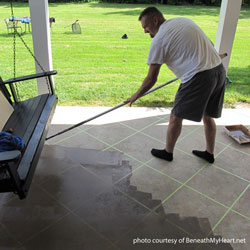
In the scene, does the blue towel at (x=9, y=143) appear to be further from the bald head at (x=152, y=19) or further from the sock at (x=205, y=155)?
the sock at (x=205, y=155)

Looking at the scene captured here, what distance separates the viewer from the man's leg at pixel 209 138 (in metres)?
2.86

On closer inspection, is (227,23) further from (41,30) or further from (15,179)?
(15,179)

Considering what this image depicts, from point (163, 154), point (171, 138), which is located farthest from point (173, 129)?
point (163, 154)

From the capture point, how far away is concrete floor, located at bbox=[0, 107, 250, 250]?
6.43ft

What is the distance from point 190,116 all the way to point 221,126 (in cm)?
128

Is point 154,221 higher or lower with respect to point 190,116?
lower

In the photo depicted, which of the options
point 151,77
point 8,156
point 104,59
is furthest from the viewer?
point 104,59

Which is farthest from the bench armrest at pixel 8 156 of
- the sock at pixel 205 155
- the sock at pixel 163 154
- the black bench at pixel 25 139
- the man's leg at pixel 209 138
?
the sock at pixel 205 155

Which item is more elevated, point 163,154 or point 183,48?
point 183,48

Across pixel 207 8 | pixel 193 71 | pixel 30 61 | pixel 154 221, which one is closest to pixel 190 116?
pixel 193 71

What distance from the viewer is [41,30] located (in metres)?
3.56

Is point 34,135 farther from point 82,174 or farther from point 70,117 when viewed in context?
point 70,117

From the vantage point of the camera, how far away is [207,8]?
571 inches

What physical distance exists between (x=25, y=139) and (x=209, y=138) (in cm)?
174
